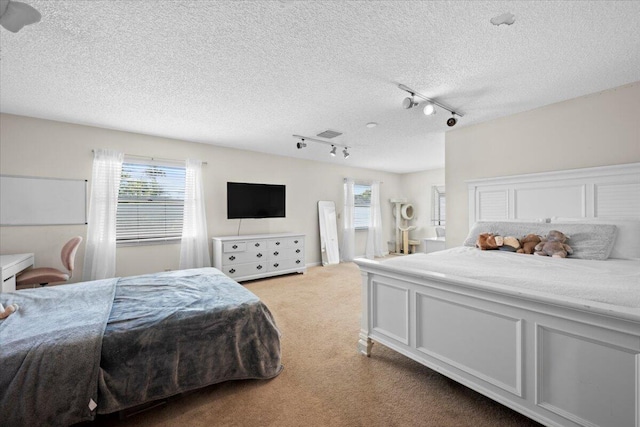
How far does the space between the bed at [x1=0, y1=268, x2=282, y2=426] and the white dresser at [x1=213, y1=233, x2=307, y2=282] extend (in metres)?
1.98

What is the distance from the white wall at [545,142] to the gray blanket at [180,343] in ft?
10.0

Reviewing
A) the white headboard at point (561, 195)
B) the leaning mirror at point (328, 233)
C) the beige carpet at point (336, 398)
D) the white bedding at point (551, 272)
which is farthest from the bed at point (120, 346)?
the leaning mirror at point (328, 233)

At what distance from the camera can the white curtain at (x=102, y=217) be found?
349 cm

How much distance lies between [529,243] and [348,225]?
4214 millimetres

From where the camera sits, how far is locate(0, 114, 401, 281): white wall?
3172 mm

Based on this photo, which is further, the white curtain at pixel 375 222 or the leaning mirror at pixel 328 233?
the white curtain at pixel 375 222

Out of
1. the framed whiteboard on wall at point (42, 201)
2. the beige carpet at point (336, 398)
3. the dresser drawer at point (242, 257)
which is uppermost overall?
the framed whiteboard on wall at point (42, 201)

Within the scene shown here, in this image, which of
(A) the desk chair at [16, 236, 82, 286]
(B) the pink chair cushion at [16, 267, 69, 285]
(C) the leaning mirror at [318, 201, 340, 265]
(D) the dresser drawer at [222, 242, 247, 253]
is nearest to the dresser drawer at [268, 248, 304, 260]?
(D) the dresser drawer at [222, 242, 247, 253]

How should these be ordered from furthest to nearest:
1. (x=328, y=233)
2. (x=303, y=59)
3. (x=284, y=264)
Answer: (x=328, y=233) < (x=284, y=264) < (x=303, y=59)

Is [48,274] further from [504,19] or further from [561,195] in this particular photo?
[561,195]

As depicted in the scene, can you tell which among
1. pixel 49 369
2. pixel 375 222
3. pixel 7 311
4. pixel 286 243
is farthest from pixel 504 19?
pixel 375 222

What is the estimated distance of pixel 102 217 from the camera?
3.58 m

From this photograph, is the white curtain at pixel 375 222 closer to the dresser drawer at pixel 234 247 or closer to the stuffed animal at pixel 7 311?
the dresser drawer at pixel 234 247

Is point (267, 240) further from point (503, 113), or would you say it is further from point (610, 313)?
point (610, 313)
